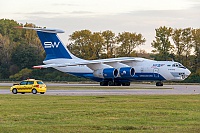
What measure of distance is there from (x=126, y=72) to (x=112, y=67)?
12.2ft

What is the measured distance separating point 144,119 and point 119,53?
77.7 metres

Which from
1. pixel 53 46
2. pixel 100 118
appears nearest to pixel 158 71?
pixel 53 46

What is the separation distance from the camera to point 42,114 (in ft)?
81.3

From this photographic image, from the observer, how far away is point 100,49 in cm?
10075

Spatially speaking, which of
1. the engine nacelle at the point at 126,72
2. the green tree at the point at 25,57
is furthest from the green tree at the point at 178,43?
the engine nacelle at the point at 126,72

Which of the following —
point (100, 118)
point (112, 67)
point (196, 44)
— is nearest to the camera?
point (100, 118)

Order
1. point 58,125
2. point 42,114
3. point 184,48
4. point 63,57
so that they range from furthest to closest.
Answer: point 184,48, point 63,57, point 42,114, point 58,125

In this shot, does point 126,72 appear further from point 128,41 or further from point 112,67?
point 128,41

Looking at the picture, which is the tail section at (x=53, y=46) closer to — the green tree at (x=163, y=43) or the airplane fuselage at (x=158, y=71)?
the airplane fuselage at (x=158, y=71)

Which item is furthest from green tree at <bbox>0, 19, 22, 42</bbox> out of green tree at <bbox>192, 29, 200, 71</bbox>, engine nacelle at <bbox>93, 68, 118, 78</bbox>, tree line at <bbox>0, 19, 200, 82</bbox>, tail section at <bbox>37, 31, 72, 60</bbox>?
engine nacelle at <bbox>93, 68, 118, 78</bbox>

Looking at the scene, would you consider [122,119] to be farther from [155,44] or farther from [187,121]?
[155,44]

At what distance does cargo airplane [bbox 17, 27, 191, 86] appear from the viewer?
68312 mm

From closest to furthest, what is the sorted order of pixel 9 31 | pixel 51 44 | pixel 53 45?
pixel 53 45, pixel 51 44, pixel 9 31

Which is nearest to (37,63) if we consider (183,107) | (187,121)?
(183,107)
